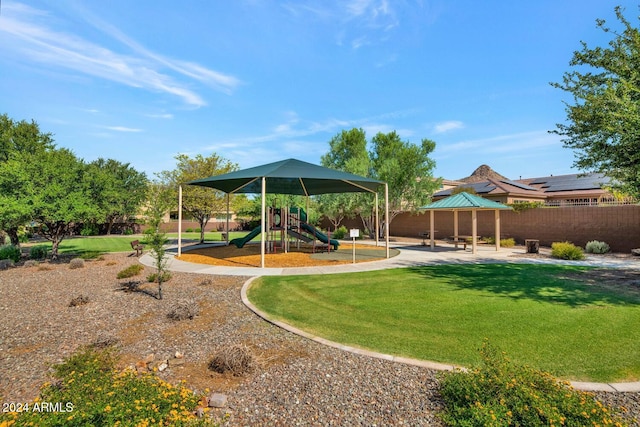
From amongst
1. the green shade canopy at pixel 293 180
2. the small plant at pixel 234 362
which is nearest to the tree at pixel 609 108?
the green shade canopy at pixel 293 180

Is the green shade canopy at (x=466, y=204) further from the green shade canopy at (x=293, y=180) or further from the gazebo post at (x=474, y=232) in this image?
the green shade canopy at (x=293, y=180)

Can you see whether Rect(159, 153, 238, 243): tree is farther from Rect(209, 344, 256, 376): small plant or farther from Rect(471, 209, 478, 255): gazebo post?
Rect(209, 344, 256, 376): small plant

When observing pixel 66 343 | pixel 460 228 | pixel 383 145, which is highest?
pixel 383 145

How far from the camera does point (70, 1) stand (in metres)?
8.30

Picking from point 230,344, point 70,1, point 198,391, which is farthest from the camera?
point 70,1

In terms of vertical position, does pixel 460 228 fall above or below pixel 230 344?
above

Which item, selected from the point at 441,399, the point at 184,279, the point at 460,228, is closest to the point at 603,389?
the point at 441,399

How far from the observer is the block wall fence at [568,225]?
15.4 meters

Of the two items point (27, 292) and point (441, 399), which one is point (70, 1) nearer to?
point (27, 292)

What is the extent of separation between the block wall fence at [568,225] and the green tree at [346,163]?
726 centimetres

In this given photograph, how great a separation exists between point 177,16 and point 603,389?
13.8m

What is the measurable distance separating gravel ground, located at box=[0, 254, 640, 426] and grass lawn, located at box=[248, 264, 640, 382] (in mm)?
662

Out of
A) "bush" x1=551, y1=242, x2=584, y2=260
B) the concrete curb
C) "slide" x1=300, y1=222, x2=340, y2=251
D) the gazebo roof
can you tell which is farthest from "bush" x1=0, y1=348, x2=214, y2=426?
the gazebo roof

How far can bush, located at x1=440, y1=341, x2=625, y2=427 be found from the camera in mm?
2799
